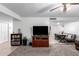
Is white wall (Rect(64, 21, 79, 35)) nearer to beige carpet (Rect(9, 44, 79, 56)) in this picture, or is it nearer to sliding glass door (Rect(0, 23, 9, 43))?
beige carpet (Rect(9, 44, 79, 56))

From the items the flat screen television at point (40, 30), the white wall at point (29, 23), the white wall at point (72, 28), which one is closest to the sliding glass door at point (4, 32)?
the white wall at point (29, 23)

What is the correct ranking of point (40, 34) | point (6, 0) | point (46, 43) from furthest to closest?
point (40, 34) < point (46, 43) < point (6, 0)

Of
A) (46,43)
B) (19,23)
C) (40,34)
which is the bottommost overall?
(46,43)

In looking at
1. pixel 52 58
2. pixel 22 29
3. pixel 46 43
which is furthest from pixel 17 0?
pixel 22 29

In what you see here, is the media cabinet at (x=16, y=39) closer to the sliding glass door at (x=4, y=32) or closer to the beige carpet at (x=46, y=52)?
the sliding glass door at (x=4, y=32)

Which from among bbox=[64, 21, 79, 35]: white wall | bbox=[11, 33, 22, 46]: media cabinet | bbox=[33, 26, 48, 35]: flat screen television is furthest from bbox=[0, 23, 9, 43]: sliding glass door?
bbox=[64, 21, 79, 35]: white wall

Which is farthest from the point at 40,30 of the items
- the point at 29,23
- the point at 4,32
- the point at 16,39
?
the point at 4,32

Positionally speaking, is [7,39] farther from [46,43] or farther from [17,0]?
[17,0]

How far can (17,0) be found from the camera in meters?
0.96

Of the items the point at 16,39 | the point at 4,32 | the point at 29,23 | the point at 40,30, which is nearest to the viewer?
the point at 16,39

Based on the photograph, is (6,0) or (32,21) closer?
(6,0)

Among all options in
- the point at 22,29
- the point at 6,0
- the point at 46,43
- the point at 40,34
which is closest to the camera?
the point at 6,0

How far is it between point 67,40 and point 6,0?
6.92 meters

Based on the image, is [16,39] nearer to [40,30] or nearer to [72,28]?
[40,30]
